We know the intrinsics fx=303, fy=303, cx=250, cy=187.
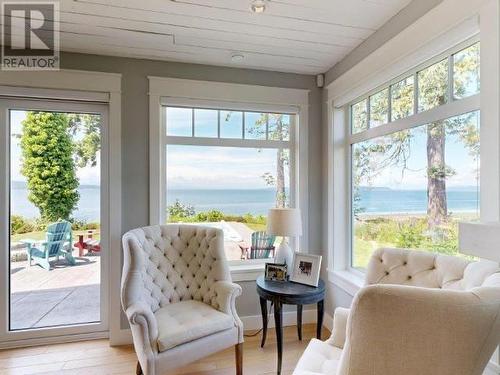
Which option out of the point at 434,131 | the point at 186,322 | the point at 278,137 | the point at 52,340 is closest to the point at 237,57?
the point at 278,137

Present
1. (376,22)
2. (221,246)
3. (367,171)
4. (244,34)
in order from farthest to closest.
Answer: (367,171), (221,246), (244,34), (376,22)

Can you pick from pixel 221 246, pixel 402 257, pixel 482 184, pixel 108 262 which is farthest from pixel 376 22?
pixel 108 262

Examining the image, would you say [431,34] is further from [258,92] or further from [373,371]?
[373,371]

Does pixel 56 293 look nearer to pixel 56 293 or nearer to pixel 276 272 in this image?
→ pixel 56 293

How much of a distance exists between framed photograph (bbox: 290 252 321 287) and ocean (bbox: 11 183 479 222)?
26.6 inches

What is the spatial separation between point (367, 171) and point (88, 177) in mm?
2437

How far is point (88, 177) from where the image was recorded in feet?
8.79

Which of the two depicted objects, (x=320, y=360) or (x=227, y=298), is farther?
(x=227, y=298)

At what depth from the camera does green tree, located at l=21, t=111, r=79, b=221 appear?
2570 mm

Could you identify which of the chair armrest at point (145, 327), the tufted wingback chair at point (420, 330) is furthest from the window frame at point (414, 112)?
the chair armrest at point (145, 327)

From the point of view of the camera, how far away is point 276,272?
239 cm

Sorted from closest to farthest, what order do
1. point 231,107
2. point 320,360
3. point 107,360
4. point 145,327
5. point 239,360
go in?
point 320,360 < point 145,327 < point 239,360 < point 107,360 < point 231,107

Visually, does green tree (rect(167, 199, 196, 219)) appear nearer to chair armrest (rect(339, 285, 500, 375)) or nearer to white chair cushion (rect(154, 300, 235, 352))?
white chair cushion (rect(154, 300, 235, 352))

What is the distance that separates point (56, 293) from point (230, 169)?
1891 millimetres
